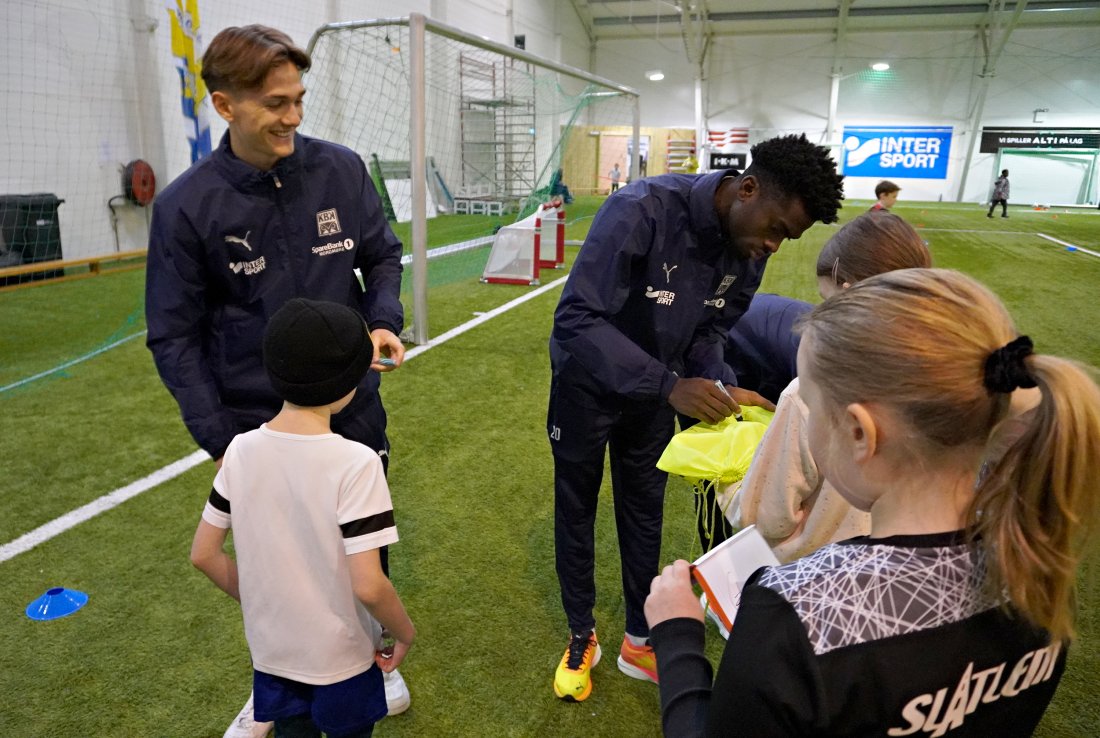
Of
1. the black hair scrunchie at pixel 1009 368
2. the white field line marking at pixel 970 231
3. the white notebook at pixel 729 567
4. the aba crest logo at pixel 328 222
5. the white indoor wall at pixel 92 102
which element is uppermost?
the white indoor wall at pixel 92 102

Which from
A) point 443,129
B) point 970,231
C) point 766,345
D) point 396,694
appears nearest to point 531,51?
point 443,129

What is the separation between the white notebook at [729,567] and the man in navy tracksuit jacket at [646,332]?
2.06 ft

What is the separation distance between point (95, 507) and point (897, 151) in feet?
98.8

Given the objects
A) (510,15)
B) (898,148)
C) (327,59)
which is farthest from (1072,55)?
(327,59)

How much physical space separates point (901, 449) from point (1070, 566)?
231 mm

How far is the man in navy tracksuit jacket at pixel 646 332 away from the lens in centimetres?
195

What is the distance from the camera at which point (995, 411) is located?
2.97ft

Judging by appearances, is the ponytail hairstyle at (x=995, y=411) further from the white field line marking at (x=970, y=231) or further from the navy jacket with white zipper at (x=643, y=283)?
the white field line marking at (x=970, y=231)

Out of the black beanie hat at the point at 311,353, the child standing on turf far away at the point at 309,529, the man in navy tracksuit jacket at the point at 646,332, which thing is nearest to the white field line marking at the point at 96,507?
the child standing on turf far away at the point at 309,529

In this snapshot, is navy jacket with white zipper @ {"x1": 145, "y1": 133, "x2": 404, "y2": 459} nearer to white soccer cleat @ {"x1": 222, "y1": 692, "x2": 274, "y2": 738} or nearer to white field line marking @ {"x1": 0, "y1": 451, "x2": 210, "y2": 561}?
white soccer cleat @ {"x1": 222, "y1": 692, "x2": 274, "y2": 738}

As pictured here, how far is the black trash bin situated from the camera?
8445 mm

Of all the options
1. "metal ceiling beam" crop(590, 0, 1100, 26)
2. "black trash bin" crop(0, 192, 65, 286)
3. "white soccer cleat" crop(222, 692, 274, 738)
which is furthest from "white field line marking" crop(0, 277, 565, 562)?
"metal ceiling beam" crop(590, 0, 1100, 26)

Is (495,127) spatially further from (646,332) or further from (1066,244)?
(646,332)

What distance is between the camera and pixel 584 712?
7.89 feet
